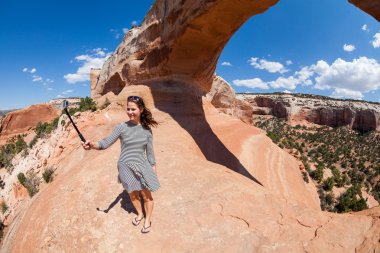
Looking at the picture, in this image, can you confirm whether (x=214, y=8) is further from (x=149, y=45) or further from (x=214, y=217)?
(x=214, y=217)

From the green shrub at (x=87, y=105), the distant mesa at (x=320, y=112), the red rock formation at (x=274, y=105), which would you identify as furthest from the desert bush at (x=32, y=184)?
the red rock formation at (x=274, y=105)

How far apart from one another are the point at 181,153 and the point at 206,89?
7731 millimetres

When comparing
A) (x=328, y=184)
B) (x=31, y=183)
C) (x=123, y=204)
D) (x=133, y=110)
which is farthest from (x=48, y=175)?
(x=328, y=184)

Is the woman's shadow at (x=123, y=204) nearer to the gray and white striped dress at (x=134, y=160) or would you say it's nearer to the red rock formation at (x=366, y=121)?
the gray and white striped dress at (x=134, y=160)

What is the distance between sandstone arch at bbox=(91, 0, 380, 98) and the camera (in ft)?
30.4

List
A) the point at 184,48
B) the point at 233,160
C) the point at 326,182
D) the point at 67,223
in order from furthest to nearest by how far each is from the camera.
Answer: the point at 326,182
the point at 184,48
the point at 233,160
the point at 67,223

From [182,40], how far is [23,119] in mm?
36671

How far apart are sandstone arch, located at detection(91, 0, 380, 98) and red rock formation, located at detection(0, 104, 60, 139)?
3022cm

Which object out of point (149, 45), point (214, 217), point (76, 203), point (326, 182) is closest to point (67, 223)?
point (76, 203)

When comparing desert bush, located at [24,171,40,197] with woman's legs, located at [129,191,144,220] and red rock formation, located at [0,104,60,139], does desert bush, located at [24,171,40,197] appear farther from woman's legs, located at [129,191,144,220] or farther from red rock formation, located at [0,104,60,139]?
red rock formation, located at [0,104,60,139]

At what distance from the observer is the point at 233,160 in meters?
9.67

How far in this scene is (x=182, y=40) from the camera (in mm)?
10750

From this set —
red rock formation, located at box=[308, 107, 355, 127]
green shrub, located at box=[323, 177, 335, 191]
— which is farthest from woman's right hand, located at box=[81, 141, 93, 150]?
red rock formation, located at box=[308, 107, 355, 127]

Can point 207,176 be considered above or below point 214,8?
below
